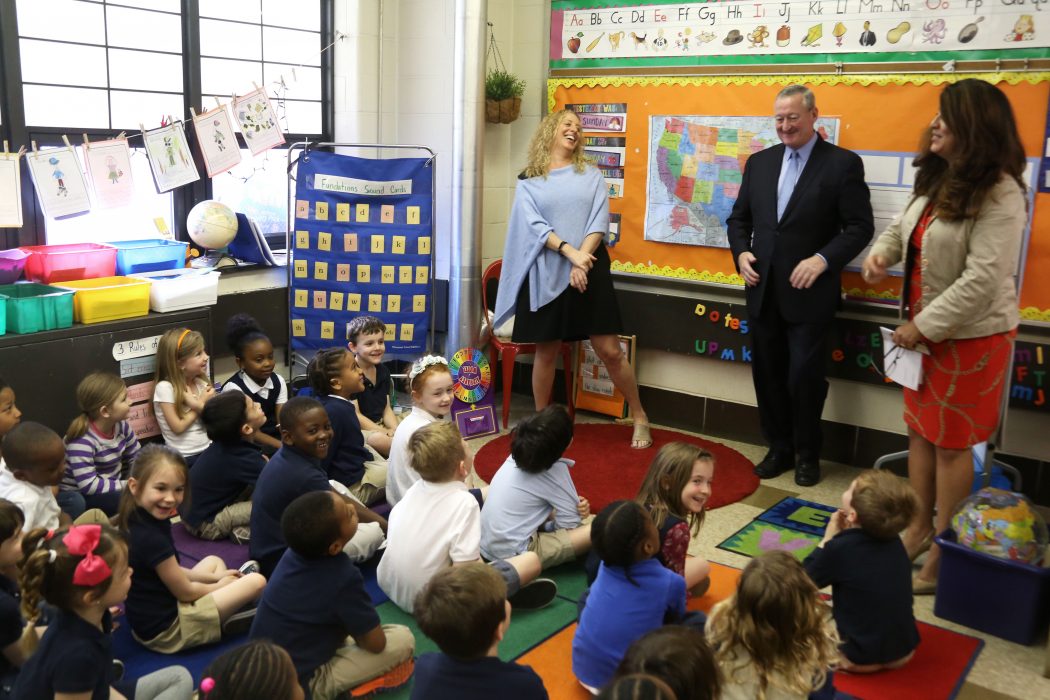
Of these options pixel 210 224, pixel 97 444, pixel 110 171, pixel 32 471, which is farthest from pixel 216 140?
pixel 32 471

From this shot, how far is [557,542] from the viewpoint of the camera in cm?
337

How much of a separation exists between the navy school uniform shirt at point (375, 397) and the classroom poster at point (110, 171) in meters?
1.33

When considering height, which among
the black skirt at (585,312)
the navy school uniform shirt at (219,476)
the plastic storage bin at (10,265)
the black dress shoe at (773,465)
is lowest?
the black dress shoe at (773,465)

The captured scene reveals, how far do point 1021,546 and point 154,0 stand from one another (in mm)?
4259

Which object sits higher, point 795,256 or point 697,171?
point 697,171

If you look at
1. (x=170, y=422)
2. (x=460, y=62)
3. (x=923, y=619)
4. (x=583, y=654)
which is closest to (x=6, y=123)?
(x=170, y=422)

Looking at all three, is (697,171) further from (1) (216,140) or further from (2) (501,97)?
(1) (216,140)

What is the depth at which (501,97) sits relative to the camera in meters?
5.23

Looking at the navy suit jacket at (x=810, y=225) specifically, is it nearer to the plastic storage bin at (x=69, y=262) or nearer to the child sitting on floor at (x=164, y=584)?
the child sitting on floor at (x=164, y=584)

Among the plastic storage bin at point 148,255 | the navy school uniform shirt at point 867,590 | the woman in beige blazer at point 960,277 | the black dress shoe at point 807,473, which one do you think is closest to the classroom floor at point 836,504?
the black dress shoe at point 807,473

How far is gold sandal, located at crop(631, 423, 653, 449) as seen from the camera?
190 inches

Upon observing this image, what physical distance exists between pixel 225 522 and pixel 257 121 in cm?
224

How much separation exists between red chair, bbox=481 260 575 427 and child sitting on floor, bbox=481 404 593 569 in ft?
5.87

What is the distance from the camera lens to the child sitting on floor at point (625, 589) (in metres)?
2.42
